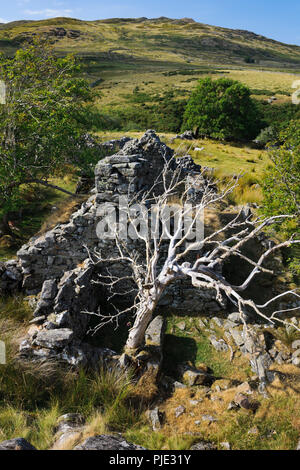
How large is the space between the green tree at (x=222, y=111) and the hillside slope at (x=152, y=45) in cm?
7651

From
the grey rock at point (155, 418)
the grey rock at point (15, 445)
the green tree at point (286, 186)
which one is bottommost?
the grey rock at point (155, 418)

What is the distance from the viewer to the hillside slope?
113438mm

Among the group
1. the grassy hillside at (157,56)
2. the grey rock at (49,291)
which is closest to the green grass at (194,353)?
the grey rock at (49,291)

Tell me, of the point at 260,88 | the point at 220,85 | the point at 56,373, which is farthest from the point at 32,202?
Result: the point at 260,88

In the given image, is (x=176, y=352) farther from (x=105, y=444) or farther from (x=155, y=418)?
(x=105, y=444)

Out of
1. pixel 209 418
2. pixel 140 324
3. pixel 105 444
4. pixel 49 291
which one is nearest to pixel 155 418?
pixel 209 418

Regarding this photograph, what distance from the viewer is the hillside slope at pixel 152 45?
372ft

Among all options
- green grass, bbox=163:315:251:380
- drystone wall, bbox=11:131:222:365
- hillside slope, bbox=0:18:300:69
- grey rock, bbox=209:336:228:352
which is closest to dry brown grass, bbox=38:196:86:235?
drystone wall, bbox=11:131:222:365

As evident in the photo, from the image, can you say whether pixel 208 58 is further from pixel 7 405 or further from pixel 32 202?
pixel 7 405

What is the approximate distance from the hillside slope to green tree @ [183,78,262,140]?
251 ft

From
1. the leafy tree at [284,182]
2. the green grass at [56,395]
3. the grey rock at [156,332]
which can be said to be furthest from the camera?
the leafy tree at [284,182]

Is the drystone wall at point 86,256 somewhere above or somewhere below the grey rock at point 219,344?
above

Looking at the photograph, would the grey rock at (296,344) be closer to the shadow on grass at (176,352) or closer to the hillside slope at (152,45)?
the shadow on grass at (176,352)

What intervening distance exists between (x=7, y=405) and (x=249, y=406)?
176 inches
